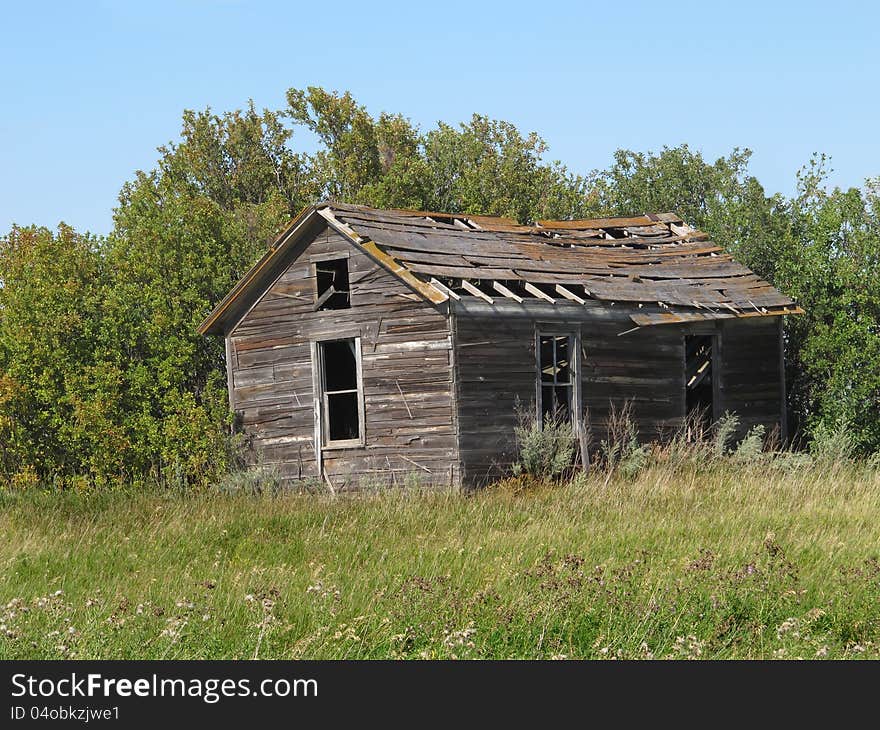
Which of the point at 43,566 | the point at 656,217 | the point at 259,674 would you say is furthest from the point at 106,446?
the point at 259,674

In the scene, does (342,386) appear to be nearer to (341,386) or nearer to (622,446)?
(341,386)

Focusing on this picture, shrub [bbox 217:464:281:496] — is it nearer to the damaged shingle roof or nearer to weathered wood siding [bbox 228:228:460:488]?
weathered wood siding [bbox 228:228:460:488]

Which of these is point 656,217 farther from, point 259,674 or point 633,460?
point 259,674

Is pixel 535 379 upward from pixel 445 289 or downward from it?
downward

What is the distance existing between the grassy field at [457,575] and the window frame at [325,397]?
233 cm

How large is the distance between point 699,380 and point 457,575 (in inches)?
455

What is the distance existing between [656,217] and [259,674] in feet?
62.5

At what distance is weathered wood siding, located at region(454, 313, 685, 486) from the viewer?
16.4 metres

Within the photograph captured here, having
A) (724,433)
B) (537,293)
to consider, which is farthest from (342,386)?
(724,433)

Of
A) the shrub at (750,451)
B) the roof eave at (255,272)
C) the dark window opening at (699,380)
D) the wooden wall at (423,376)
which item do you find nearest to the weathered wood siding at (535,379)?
Result: the wooden wall at (423,376)

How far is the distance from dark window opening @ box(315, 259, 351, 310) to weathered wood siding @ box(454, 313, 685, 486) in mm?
2512

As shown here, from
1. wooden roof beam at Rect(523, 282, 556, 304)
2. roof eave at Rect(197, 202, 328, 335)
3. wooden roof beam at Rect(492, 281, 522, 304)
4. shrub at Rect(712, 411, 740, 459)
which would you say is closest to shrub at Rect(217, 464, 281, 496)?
roof eave at Rect(197, 202, 328, 335)

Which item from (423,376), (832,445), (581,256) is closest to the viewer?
(423,376)

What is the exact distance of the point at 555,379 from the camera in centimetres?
1750
